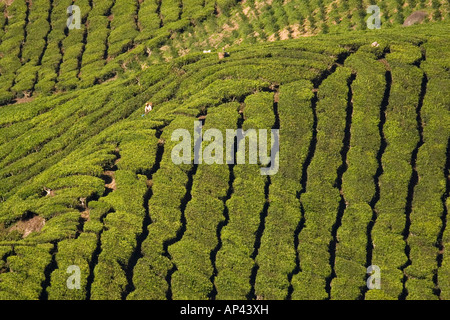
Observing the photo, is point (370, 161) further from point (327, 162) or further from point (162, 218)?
point (162, 218)

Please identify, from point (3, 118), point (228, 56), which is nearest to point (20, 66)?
point (3, 118)

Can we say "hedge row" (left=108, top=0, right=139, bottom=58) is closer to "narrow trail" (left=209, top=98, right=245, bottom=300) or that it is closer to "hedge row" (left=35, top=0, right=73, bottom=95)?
"hedge row" (left=35, top=0, right=73, bottom=95)

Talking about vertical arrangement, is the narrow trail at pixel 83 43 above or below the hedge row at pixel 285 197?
above

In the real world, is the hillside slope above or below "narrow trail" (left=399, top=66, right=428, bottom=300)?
above

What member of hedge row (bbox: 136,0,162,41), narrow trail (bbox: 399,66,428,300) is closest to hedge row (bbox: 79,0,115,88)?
hedge row (bbox: 136,0,162,41)

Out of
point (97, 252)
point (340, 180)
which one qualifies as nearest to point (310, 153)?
point (340, 180)

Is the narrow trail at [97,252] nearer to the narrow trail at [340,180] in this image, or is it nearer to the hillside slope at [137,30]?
the narrow trail at [340,180]
